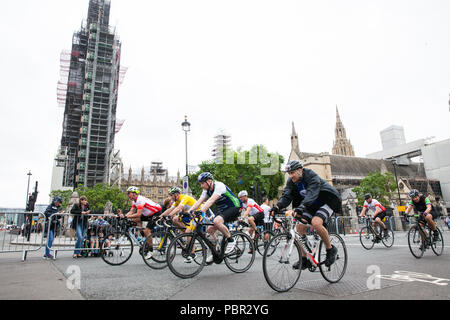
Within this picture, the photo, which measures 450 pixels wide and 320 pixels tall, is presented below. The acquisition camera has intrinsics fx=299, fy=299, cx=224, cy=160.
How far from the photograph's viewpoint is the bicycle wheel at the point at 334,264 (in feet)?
14.3

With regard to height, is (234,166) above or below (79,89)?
below

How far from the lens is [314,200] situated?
420cm

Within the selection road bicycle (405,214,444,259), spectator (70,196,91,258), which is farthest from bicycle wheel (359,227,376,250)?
spectator (70,196,91,258)

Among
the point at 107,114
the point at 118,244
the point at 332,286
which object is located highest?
the point at 107,114

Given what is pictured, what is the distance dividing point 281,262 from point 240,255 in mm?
2032

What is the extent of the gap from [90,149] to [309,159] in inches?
1830

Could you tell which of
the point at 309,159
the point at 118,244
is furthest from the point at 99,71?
the point at 118,244

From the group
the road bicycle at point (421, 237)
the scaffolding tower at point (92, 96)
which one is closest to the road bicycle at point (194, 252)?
the road bicycle at point (421, 237)

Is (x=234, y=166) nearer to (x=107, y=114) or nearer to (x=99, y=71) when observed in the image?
(x=107, y=114)

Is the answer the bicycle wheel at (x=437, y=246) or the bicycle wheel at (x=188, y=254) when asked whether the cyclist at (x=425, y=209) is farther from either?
the bicycle wheel at (x=188, y=254)

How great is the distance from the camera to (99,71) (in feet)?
219

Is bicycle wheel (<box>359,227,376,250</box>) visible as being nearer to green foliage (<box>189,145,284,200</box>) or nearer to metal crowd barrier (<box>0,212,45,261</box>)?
metal crowd barrier (<box>0,212,45,261</box>)

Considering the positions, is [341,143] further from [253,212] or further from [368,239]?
[253,212]

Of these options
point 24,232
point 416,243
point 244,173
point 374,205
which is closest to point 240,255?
point 416,243
